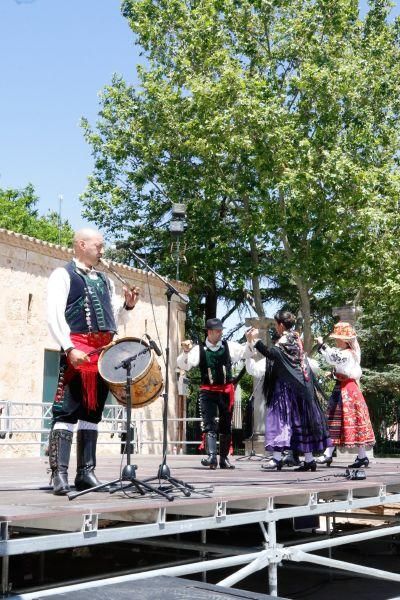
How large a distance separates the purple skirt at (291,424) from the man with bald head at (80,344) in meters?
3.52

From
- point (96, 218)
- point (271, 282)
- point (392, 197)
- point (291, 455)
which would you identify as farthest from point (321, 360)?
point (291, 455)

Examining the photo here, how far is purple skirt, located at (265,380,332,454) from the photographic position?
8.50 meters

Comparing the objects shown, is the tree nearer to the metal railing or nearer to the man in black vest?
the metal railing

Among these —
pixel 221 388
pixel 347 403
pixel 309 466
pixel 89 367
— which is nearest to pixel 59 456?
pixel 89 367

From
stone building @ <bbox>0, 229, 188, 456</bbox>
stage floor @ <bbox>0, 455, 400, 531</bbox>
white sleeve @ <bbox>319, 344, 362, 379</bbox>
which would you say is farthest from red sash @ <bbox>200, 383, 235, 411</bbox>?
stone building @ <bbox>0, 229, 188, 456</bbox>

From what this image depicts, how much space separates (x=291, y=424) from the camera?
8547 millimetres

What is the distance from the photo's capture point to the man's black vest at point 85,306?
525cm

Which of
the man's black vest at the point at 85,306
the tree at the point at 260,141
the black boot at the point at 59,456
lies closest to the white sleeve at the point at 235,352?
the man's black vest at the point at 85,306

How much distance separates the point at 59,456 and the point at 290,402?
3944 millimetres

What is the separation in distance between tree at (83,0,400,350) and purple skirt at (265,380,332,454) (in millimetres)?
11785

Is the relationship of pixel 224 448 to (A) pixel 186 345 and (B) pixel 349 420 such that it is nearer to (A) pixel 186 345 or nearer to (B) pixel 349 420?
(A) pixel 186 345

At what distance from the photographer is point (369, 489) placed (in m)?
6.45

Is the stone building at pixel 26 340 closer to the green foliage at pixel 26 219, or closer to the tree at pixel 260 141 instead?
the tree at pixel 260 141

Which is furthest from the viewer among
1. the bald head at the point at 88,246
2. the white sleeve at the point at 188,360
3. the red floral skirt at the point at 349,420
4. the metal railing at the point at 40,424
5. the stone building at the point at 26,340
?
Result: the stone building at the point at 26,340
